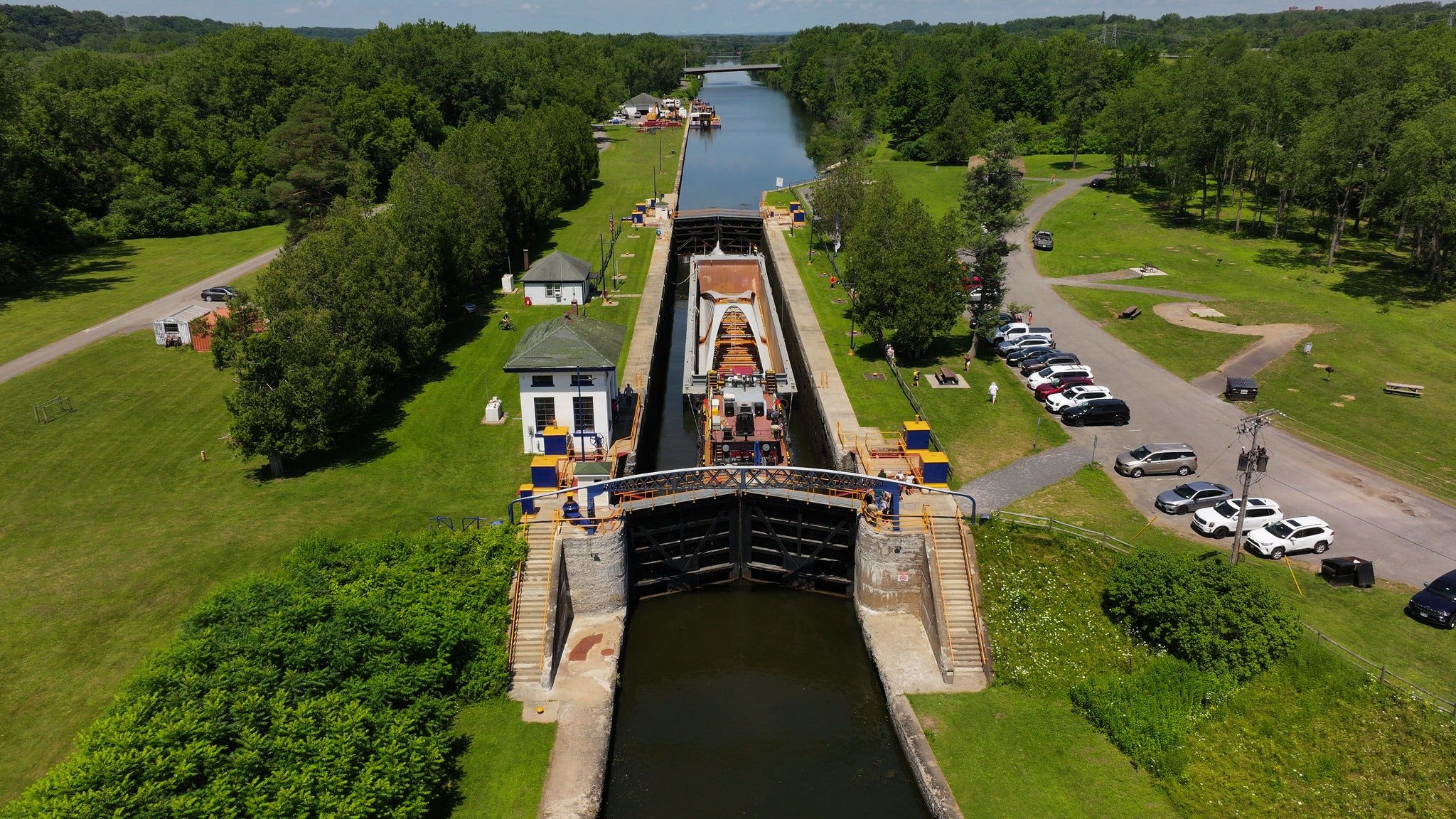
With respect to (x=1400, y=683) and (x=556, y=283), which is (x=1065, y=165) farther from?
(x=1400, y=683)

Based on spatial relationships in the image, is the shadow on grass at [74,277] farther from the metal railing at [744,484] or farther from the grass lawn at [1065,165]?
the grass lawn at [1065,165]

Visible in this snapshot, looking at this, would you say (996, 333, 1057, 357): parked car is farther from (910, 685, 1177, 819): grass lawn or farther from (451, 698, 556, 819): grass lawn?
(451, 698, 556, 819): grass lawn

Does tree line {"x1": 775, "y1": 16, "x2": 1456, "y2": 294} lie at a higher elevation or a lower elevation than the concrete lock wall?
higher

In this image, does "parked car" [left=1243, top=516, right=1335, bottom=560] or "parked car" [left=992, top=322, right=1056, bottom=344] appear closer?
"parked car" [left=1243, top=516, right=1335, bottom=560]

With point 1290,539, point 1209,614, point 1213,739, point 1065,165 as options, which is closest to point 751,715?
point 1213,739

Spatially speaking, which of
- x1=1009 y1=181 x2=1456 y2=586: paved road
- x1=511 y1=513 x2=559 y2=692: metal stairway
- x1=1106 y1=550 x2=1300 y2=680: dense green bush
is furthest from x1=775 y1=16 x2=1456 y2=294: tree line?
x1=511 y1=513 x2=559 y2=692: metal stairway

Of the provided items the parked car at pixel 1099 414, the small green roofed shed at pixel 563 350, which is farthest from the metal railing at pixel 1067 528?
the small green roofed shed at pixel 563 350

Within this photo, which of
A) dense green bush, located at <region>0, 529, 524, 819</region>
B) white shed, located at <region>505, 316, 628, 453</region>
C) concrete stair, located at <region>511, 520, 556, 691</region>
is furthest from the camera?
white shed, located at <region>505, 316, 628, 453</region>
